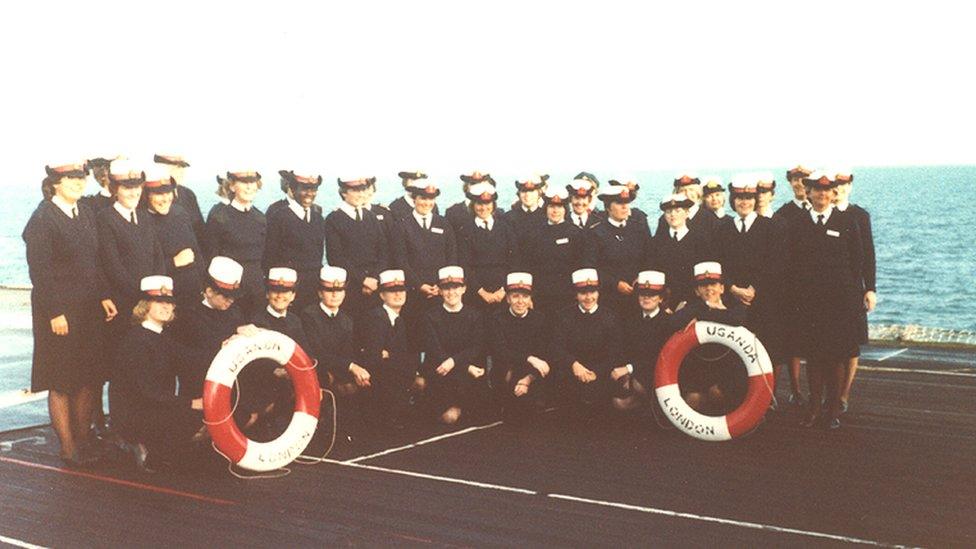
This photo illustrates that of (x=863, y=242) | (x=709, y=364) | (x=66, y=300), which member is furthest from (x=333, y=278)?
(x=863, y=242)

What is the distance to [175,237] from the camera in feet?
27.4

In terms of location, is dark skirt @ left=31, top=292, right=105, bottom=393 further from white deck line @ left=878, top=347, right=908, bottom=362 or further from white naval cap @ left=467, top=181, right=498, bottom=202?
white deck line @ left=878, top=347, right=908, bottom=362

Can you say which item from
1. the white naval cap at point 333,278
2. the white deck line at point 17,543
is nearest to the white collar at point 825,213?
the white naval cap at point 333,278

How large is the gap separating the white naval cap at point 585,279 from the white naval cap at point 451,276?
962 millimetres

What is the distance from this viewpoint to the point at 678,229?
9625mm

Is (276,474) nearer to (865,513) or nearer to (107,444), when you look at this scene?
(107,444)

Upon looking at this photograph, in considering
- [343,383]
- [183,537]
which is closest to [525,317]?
[343,383]

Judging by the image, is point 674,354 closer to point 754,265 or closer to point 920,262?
point 754,265

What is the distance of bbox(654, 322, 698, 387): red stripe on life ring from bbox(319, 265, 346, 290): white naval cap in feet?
8.43

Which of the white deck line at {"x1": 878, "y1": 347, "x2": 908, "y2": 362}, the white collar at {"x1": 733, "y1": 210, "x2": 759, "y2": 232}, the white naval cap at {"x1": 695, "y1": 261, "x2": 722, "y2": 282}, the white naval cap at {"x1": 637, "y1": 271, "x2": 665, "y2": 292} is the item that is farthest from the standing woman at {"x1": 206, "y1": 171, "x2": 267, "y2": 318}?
the white deck line at {"x1": 878, "y1": 347, "x2": 908, "y2": 362}

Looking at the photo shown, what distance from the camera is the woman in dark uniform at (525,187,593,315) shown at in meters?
10.0

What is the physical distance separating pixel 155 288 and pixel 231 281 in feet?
1.76

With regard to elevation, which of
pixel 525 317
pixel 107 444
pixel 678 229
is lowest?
pixel 107 444

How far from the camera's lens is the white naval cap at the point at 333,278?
8820 mm
